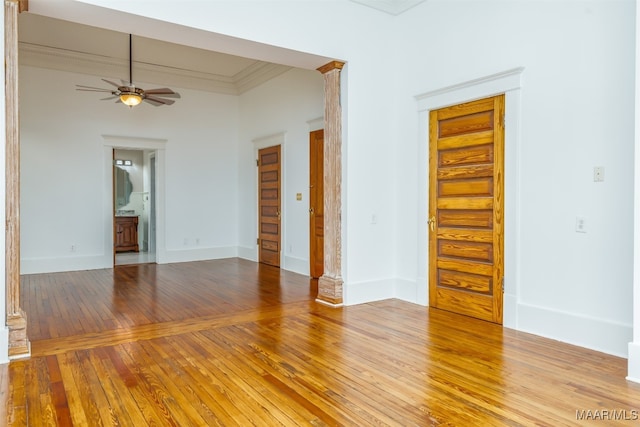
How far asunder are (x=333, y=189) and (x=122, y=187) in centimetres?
797

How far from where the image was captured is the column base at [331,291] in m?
4.81

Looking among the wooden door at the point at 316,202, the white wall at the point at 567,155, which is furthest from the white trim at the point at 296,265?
the white wall at the point at 567,155

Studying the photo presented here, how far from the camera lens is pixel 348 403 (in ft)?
8.18

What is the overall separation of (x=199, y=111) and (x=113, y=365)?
6.21 m

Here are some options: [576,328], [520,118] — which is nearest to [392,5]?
[520,118]

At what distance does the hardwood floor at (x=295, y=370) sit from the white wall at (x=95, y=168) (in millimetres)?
2494

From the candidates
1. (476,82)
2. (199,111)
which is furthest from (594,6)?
(199,111)

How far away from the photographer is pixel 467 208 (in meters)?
4.34

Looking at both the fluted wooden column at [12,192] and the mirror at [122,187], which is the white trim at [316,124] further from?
the mirror at [122,187]

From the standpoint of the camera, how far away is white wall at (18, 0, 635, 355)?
10.8 feet

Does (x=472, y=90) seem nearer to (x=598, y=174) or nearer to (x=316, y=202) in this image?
(x=598, y=174)

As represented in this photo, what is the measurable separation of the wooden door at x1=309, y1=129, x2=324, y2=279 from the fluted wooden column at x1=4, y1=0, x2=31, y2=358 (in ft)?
12.8

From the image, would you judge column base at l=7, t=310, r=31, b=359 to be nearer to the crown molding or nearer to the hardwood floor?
the hardwood floor

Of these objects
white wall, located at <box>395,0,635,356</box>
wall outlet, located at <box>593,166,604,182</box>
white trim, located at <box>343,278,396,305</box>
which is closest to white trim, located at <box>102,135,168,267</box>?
white trim, located at <box>343,278,396,305</box>
